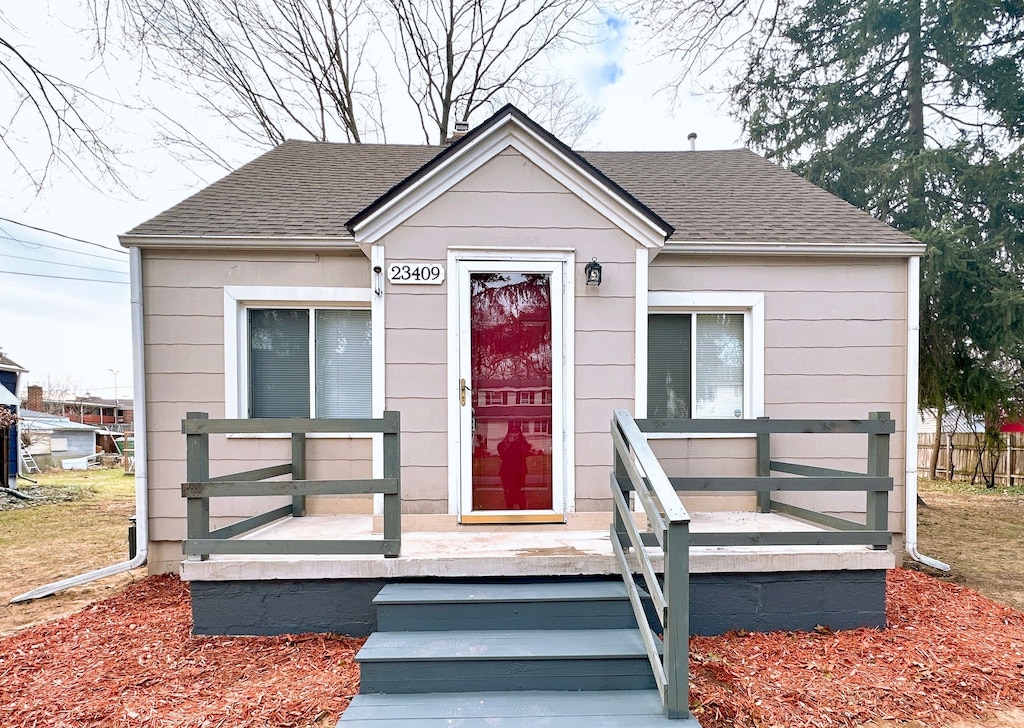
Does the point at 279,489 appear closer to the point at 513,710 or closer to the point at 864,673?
the point at 513,710

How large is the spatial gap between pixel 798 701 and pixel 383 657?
2186mm

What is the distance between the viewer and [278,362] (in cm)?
478

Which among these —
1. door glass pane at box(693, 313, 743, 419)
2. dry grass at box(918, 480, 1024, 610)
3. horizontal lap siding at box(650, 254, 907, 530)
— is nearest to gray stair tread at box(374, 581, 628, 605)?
door glass pane at box(693, 313, 743, 419)

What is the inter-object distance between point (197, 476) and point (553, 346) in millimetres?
2579

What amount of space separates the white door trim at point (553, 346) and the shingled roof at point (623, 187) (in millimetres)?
1389

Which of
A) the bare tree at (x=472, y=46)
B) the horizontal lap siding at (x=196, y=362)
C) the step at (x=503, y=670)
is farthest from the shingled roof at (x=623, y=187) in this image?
the bare tree at (x=472, y=46)

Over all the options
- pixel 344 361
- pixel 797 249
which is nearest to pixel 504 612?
pixel 344 361

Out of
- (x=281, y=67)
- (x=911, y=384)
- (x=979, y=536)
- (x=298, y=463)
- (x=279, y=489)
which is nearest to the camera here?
(x=279, y=489)

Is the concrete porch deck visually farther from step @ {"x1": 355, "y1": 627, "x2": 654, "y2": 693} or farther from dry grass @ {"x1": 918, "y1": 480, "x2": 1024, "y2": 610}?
dry grass @ {"x1": 918, "y1": 480, "x2": 1024, "y2": 610}

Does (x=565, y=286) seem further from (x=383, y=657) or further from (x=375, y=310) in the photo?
(x=383, y=657)

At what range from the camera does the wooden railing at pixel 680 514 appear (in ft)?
7.46

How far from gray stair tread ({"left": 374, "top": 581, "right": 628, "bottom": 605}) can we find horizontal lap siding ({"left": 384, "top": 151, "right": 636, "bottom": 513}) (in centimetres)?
84

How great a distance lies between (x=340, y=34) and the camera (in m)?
10.9

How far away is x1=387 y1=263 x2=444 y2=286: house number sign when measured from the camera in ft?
12.8
